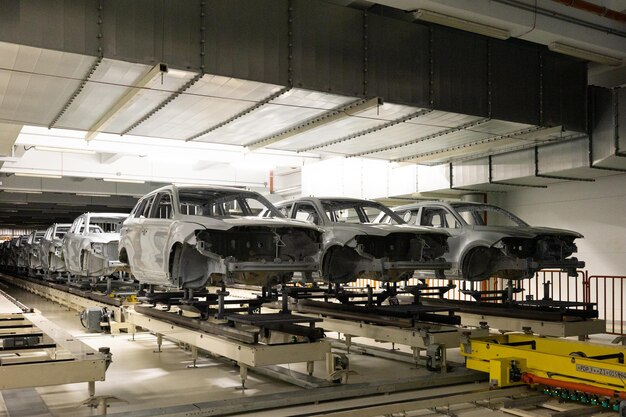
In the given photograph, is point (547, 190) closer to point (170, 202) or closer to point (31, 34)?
point (170, 202)

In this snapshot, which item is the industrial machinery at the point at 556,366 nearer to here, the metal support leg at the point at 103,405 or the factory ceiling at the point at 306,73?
the factory ceiling at the point at 306,73

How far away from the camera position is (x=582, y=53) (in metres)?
9.38

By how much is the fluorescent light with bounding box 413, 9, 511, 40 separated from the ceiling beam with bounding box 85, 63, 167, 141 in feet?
10.7

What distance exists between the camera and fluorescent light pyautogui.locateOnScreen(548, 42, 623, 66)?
29.4 feet

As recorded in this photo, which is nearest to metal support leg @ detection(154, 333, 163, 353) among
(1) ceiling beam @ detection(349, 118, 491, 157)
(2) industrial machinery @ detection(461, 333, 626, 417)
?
(2) industrial machinery @ detection(461, 333, 626, 417)

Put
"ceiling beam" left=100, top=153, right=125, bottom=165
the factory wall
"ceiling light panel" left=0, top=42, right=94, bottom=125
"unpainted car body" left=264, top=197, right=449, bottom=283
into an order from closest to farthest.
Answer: "ceiling light panel" left=0, top=42, right=94, bottom=125
"unpainted car body" left=264, top=197, right=449, bottom=283
the factory wall
"ceiling beam" left=100, top=153, right=125, bottom=165

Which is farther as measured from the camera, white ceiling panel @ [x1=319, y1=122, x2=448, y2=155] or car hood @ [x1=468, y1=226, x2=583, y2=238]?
white ceiling panel @ [x1=319, y1=122, x2=448, y2=155]

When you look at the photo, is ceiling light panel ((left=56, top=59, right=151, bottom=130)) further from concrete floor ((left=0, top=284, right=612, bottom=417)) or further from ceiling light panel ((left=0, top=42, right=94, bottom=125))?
concrete floor ((left=0, top=284, right=612, bottom=417))

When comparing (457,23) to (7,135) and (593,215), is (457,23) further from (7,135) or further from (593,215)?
(7,135)

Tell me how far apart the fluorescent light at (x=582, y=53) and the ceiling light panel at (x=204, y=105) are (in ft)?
14.1

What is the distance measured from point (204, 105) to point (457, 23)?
3.50 meters

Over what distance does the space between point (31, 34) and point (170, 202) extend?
2473 mm

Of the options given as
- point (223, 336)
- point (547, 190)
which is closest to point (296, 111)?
point (223, 336)

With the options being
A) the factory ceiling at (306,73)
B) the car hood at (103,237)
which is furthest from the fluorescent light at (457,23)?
the car hood at (103,237)
